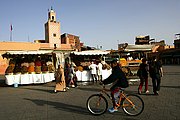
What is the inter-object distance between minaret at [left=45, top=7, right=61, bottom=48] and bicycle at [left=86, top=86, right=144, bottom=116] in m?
53.1

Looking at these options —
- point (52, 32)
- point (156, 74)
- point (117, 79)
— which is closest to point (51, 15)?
point (52, 32)

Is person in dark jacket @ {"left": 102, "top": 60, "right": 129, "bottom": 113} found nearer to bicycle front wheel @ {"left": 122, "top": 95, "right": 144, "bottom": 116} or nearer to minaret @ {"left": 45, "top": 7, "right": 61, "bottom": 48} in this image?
bicycle front wheel @ {"left": 122, "top": 95, "right": 144, "bottom": 116}

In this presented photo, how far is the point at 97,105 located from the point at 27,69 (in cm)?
1066

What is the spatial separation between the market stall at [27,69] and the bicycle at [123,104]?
1030cm

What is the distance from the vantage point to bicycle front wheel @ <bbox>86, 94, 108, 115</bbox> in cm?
653

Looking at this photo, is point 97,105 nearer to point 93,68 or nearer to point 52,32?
point 93,68

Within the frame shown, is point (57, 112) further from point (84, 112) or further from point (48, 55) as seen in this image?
point (48, 55)

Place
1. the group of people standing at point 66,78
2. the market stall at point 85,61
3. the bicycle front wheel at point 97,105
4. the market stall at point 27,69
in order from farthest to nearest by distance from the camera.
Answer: the market stall at point 85,61 < the market stall at point 27,69 < the group of people standing at point 66,78 < the bicycle front wheel at point 97,105

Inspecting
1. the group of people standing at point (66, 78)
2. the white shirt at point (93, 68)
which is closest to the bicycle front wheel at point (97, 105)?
the group of people standing at point (66, 78)

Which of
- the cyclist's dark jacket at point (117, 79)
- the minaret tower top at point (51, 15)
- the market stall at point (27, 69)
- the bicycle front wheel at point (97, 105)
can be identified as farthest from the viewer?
the minaret tower top at point (51, 15)

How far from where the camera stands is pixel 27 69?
16000 mm

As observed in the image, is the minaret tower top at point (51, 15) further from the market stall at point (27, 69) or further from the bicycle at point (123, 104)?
the bicycle at point (123, 104)

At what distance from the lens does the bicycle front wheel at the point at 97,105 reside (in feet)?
21.4

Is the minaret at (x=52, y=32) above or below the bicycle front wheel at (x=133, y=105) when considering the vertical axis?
above
